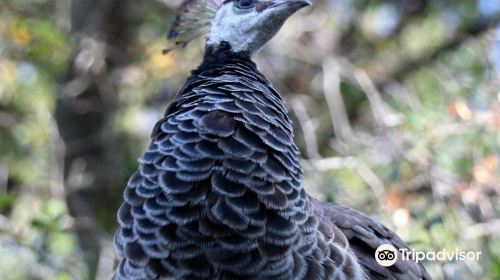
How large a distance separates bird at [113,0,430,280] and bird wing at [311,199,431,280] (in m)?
0.02

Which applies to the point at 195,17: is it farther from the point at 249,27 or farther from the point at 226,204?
the point at 226,204

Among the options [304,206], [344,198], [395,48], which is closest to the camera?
[304,206]

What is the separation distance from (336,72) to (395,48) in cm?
123

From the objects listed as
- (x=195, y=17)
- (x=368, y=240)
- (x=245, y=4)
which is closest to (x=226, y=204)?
(x=368, y=240)

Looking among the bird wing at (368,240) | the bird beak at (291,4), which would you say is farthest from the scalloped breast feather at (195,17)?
the bird wing at (368,240)

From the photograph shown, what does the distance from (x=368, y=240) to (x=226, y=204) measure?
67 centimetres

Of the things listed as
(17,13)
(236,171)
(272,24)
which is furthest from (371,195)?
(17,13)

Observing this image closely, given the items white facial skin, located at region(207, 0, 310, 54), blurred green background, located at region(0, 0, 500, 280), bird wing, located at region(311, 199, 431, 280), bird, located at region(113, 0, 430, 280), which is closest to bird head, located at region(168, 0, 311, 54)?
white facial skin, located at region(207, 0, 310, 54)

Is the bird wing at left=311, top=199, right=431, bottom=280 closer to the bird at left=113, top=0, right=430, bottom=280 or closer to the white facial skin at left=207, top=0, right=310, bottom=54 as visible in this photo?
the bird at left=113, top=0, right=430, bottom=280

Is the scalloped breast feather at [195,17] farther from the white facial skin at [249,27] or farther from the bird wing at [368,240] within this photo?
the bird wing at [368,240]

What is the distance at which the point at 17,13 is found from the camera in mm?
4844

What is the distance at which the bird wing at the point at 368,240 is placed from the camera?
8.32 ft

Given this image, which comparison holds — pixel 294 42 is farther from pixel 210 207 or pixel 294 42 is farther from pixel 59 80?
pixel 210 207

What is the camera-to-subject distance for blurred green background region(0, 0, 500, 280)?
3613 mm
